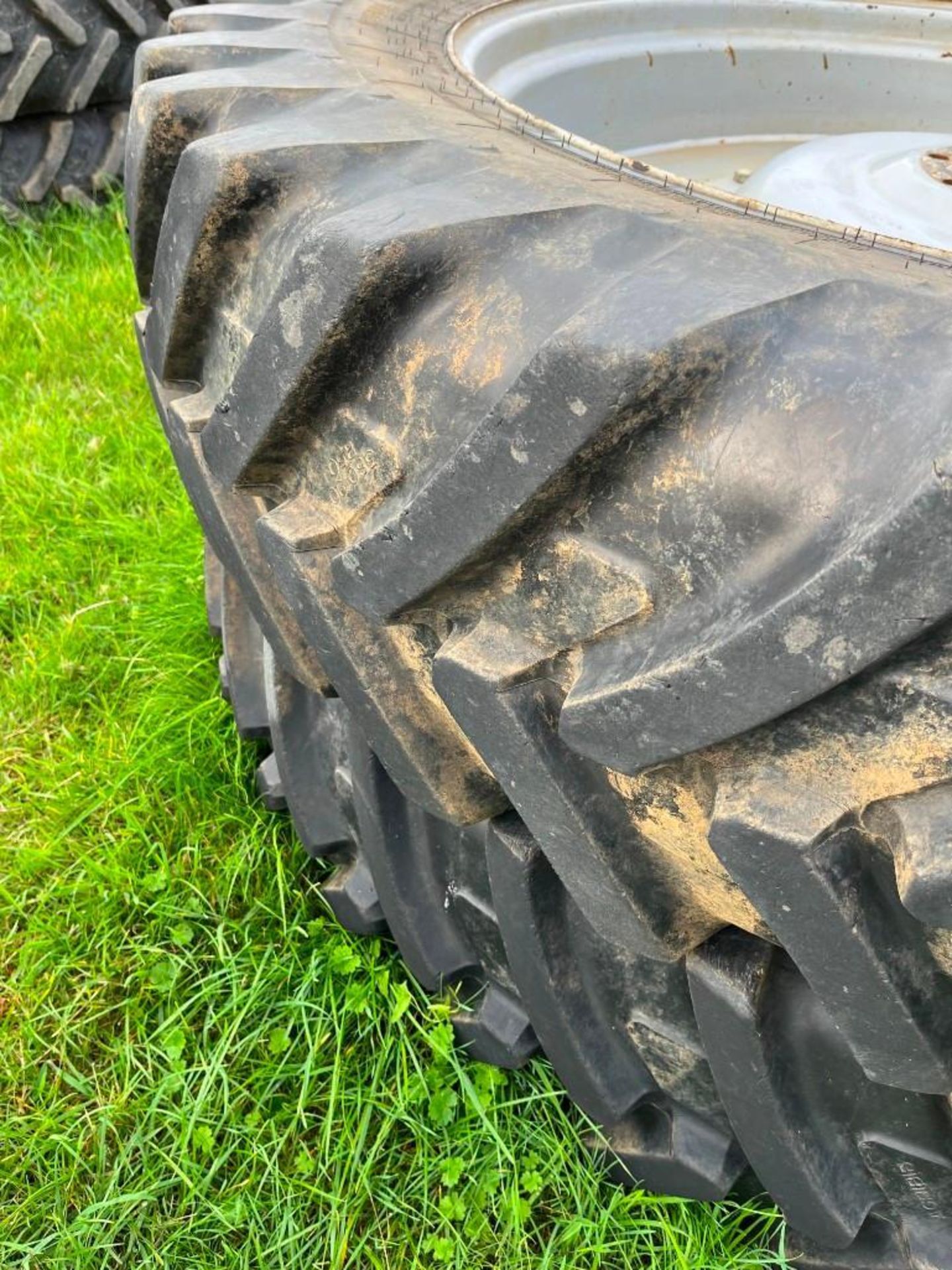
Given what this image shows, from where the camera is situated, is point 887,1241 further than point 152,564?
No

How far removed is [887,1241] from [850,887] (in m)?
0.43

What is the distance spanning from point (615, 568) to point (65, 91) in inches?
97.9

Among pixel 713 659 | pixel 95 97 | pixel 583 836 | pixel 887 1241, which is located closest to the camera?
pixel 713 659

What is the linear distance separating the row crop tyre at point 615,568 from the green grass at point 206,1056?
0.31 ft

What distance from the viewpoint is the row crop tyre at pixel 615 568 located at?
1.97 ft

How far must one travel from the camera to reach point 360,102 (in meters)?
0.98

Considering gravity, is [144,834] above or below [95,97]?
below

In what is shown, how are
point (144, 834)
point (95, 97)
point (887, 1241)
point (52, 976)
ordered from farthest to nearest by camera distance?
point (95, 97), point (144, 834), point (52, 976), point (887, 1241)

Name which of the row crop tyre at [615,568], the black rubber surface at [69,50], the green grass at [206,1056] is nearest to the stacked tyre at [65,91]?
the black rubber surface at [69,50]

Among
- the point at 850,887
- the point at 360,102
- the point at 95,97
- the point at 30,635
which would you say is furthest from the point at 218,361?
the point at 95,97

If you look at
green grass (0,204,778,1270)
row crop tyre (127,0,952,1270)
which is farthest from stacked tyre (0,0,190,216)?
row crop tyre (127,0,952,1270)

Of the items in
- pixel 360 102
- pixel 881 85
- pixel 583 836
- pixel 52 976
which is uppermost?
pixel 360 102

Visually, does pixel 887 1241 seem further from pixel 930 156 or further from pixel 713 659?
pixel 930 156

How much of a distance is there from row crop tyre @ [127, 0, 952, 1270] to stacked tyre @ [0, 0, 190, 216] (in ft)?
5.63
